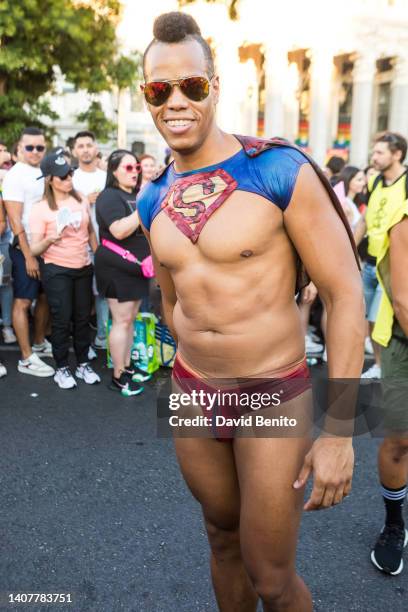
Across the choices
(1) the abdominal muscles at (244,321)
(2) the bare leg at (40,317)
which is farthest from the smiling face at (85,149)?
(1) the abdominal muscles at (244,321)

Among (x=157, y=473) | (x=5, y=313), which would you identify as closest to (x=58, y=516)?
(x=157, y=473)

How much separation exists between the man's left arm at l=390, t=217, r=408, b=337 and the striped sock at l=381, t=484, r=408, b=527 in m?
0.83

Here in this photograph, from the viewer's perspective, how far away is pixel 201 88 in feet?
6.07

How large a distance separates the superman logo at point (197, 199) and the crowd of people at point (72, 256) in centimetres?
297

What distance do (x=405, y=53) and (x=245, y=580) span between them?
41.8 m

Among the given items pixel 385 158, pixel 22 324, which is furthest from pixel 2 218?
pixel 385 158

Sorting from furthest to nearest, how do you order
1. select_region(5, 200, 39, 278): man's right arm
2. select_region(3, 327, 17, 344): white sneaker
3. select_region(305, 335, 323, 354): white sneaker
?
1. select_region(3, 327, 17, 344): white sneaker
2. select_region(305, 335, 323, 354): white sneaker
3. select_region(5, 200, 39, 278): man's right arm

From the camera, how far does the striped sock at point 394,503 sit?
2881 millimetres

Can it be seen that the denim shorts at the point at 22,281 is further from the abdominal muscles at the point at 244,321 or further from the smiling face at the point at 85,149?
the abdominal muscles at the point at 244,321

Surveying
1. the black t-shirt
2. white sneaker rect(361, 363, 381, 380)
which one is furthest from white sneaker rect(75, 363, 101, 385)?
white sneaker rect(361, 363, 381, 380)

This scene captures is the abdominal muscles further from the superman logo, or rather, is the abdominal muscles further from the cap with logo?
the cap with logo

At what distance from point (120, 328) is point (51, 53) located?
43.8 ft

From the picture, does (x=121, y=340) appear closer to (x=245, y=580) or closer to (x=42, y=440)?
(x=42, y=440)

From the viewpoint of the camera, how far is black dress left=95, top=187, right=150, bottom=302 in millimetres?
4977
